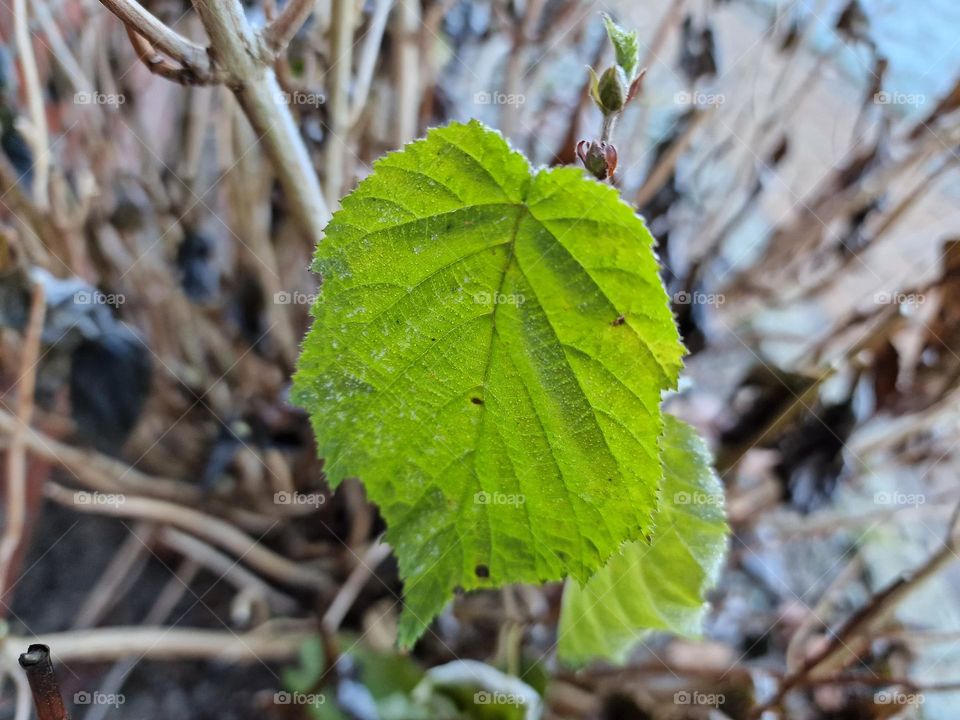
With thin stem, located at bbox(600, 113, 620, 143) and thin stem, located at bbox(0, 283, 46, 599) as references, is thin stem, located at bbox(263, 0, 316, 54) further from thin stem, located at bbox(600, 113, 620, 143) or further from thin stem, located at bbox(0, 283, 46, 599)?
thin stem, located at bbox(0, 283, 46, 599)

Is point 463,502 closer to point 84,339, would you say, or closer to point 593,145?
point 593,145

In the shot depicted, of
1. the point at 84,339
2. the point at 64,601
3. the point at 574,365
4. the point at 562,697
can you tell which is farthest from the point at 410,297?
the point at 64,601

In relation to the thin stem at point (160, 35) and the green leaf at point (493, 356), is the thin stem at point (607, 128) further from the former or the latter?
the thin stem at point (160, 35)

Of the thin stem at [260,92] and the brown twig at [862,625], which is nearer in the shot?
the thin stem at [260,92]

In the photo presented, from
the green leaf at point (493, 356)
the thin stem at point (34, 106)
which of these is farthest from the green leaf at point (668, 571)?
the thin stem at point (34, 106)

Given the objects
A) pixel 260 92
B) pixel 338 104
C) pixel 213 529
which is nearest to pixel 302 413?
pixel 213 529

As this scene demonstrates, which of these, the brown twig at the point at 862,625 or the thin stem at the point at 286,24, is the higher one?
the thin stem at the point at 286,24
